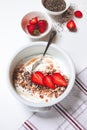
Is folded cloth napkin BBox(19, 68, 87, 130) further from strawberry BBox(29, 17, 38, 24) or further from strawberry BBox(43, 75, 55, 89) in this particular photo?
strawberry BBox(29, 17, 38, 24)

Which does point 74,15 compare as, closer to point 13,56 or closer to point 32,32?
point 32,32

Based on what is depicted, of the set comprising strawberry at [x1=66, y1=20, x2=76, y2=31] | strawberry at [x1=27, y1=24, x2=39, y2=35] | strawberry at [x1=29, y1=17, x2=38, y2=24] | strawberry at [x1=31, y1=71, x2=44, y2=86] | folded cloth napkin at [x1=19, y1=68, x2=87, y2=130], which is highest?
strawberry at [x1=29, y1=17, x2=38, y2=24]

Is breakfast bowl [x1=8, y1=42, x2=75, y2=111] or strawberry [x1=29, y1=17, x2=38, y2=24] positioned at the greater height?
strawberry [x1=29, y1=17, x2=38, y2=24]

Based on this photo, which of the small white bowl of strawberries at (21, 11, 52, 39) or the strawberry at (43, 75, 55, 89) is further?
the small white bowl of strawberries at (21, 11, 52, 39)

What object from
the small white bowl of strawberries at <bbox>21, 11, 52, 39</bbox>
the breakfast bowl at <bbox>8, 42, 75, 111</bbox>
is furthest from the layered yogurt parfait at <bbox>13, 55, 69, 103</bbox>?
the small white bowl of strawberries at <bbox>21, 11, 52, 39</bbox>

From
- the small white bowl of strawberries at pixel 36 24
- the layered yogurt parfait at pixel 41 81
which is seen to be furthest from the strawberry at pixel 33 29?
the layered yogurt parfait at pixel 41 81

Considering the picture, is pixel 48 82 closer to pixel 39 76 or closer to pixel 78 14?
pixel 39 76
